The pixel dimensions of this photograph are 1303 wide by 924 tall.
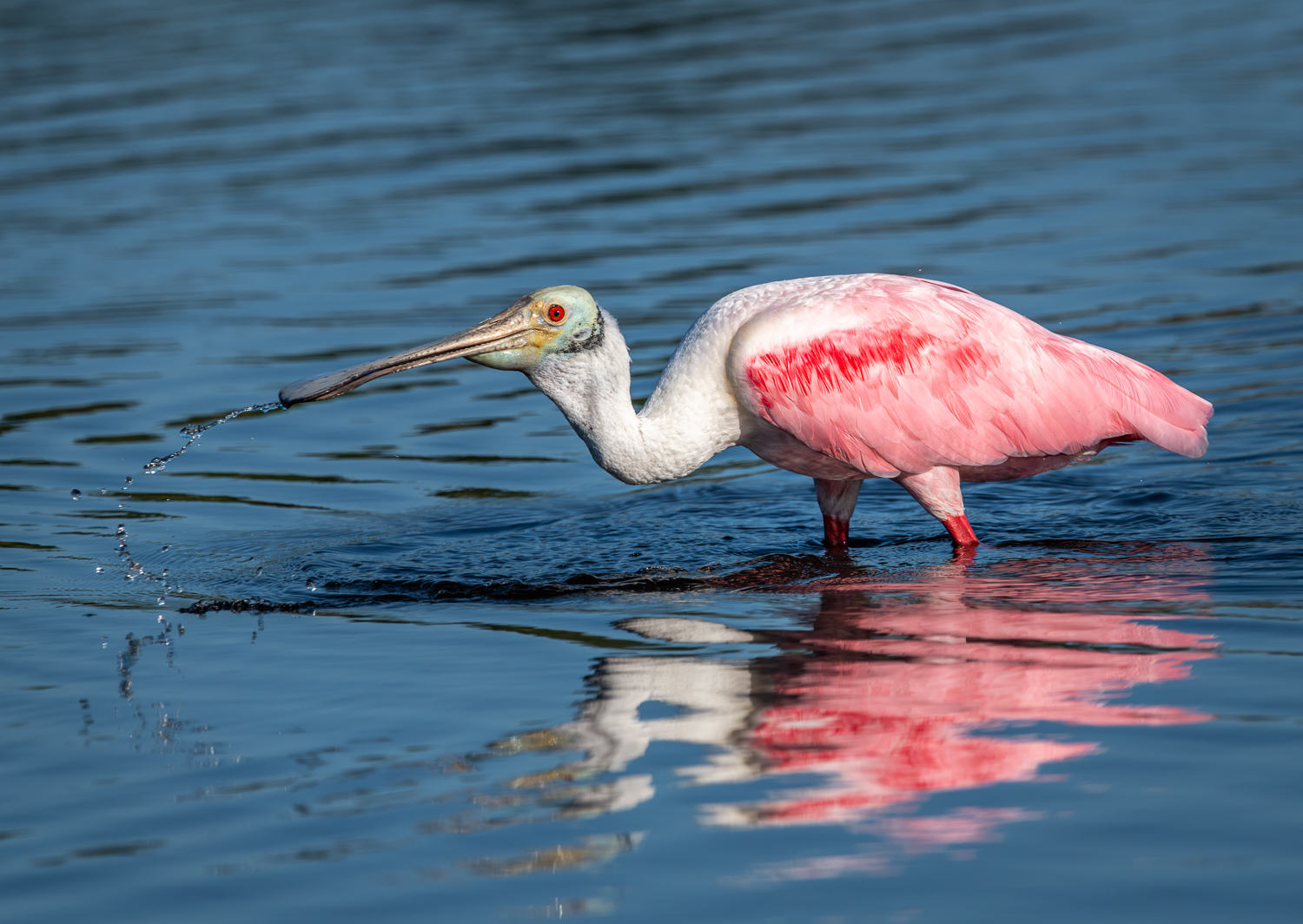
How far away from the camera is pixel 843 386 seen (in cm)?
848

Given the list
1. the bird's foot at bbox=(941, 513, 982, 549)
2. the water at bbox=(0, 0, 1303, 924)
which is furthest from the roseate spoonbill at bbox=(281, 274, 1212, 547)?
the water at bbox=(0, 0, 1303, 924)

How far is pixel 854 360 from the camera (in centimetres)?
853

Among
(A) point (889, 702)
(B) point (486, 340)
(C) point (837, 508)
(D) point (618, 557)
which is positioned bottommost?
(A) point (889, 702)

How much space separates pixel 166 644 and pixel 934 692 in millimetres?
3274

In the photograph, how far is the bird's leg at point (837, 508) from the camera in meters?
9.02

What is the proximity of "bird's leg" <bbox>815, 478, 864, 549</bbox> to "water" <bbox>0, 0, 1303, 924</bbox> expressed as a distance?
170 mm

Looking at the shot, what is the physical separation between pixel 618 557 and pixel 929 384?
176 cm

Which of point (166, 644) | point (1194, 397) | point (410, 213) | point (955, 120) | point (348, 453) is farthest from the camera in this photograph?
point (955, 120)

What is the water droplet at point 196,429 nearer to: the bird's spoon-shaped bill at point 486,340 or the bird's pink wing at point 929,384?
the bird's spoon-shaped bill at point 486,340

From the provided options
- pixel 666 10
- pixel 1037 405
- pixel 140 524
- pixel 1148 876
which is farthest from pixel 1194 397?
pixel 666 10

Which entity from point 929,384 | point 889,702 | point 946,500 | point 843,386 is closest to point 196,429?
point 843,386

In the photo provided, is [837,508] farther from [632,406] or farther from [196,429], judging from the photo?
[196,429]

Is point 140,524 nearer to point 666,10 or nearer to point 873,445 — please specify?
point 873,445

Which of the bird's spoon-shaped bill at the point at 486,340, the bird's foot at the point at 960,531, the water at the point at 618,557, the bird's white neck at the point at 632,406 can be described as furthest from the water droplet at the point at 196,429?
the bird's foot at the point at 960,531
